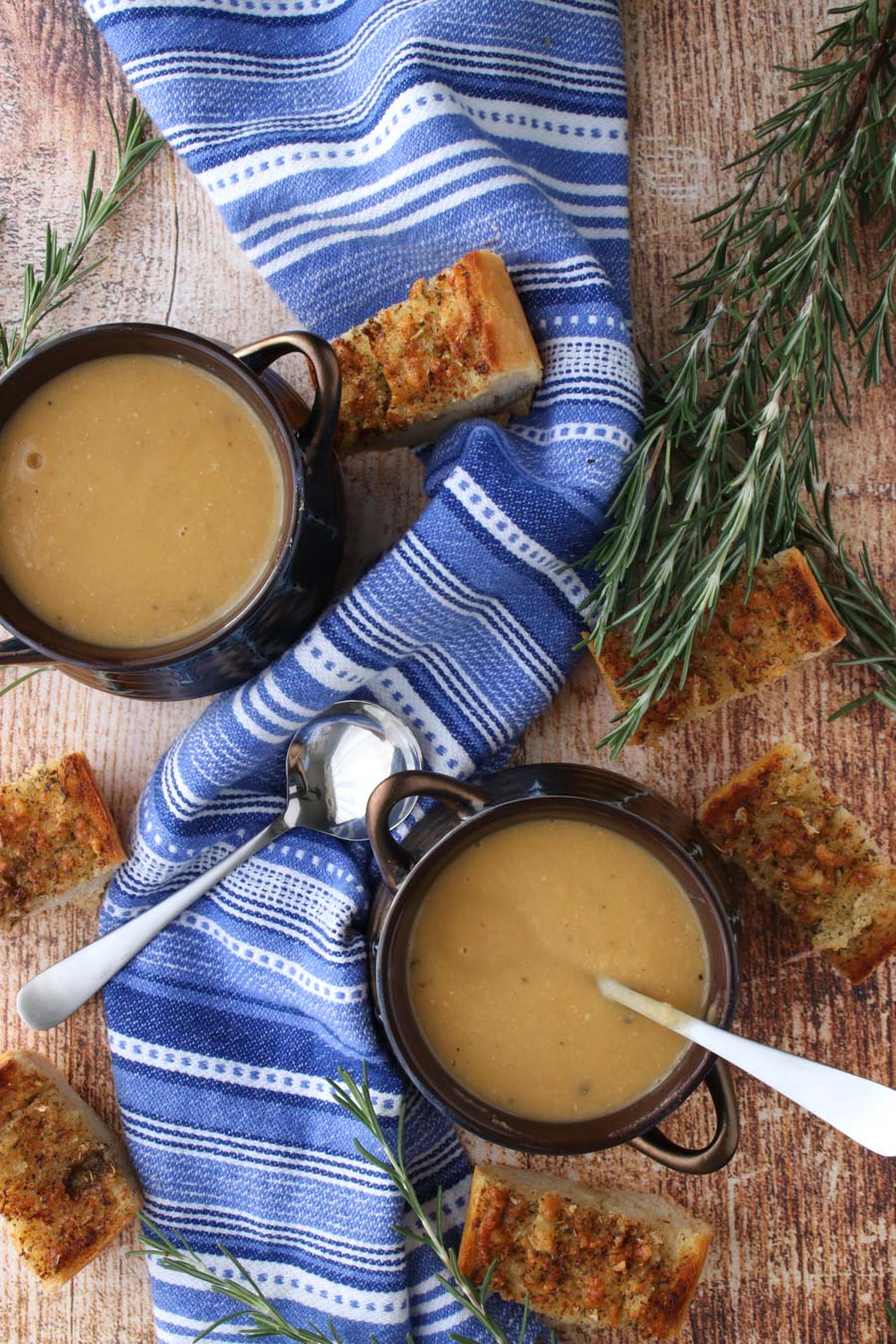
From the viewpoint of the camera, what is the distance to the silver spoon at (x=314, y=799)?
168 cm

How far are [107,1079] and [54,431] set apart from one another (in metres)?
0.98

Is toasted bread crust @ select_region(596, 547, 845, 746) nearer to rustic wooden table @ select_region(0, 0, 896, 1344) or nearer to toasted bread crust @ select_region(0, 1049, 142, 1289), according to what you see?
rustic wooden table @ select_region(0, 0, 896, 1344)

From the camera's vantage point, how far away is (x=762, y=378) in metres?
1.64

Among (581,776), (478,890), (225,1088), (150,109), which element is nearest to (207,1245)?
(225,1088)

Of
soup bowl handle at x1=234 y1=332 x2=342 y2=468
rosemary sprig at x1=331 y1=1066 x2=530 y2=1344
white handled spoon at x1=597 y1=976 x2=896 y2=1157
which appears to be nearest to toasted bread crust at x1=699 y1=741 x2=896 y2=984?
white handled spoon at x1=597 y1=976 x2=896 y2=1157

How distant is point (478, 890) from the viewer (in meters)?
1.41

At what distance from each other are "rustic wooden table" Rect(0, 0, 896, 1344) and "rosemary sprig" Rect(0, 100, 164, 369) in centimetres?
3

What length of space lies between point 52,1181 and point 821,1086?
1.05 m

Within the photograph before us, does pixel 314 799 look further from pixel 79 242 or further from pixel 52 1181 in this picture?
pixel 79 242

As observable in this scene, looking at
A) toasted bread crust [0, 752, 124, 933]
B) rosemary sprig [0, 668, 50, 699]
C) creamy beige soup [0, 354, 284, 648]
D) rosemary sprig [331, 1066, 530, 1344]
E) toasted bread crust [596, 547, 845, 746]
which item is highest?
creamy beige soup [0, 354, 284, 648]

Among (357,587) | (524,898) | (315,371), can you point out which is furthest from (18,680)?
(524,898)

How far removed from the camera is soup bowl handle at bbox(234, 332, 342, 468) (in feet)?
4.54

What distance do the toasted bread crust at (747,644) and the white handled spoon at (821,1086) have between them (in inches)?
18.1

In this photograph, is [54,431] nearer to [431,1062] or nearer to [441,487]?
[441,487]
